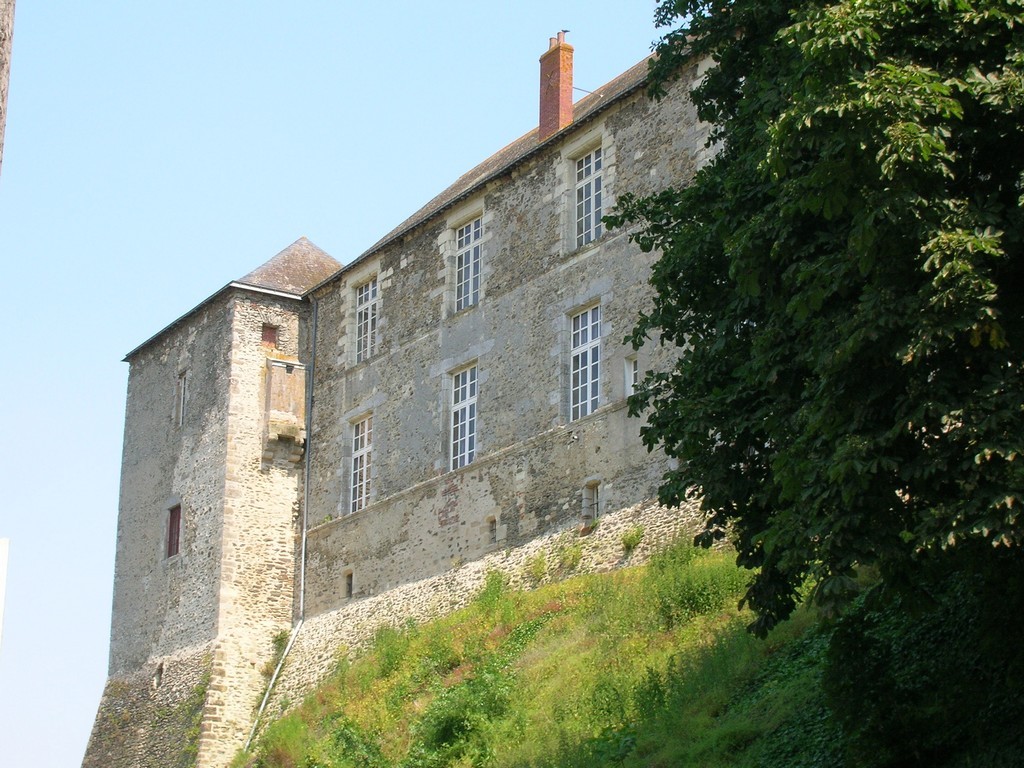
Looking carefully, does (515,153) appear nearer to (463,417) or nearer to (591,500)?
(463,417)

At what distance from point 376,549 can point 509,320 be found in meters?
4.44

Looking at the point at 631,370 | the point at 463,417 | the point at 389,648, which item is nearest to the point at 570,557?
the point at 631,370

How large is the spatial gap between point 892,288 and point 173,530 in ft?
66.2

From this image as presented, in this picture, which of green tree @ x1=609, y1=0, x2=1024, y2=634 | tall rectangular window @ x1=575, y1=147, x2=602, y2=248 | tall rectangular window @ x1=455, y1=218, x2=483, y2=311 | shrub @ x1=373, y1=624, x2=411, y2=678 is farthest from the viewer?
tall rectangular window @ x1=455, y1=218, x2=483, y2=311

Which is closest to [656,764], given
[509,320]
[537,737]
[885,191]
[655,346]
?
[537,737]

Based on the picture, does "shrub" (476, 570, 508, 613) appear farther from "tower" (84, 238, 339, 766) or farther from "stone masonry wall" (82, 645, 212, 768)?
"stone masonry wall" (82, 645, 212, 768)

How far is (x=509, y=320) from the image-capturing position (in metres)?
24.0

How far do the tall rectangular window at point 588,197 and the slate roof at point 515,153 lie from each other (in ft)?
1.81

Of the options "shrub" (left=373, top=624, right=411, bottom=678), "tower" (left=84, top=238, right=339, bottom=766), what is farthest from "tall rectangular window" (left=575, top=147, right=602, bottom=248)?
"tower" (left=84, top=238, right=339, bottom=766)

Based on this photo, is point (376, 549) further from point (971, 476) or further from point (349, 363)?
point (971, 476)

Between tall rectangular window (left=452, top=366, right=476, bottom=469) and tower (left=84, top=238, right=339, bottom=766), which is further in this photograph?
tower (left=84, top=238, right=339, bottom=766)

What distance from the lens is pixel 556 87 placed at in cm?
2484

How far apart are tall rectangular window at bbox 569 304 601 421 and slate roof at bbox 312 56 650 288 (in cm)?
286

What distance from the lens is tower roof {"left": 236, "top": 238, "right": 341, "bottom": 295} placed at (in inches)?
1134
